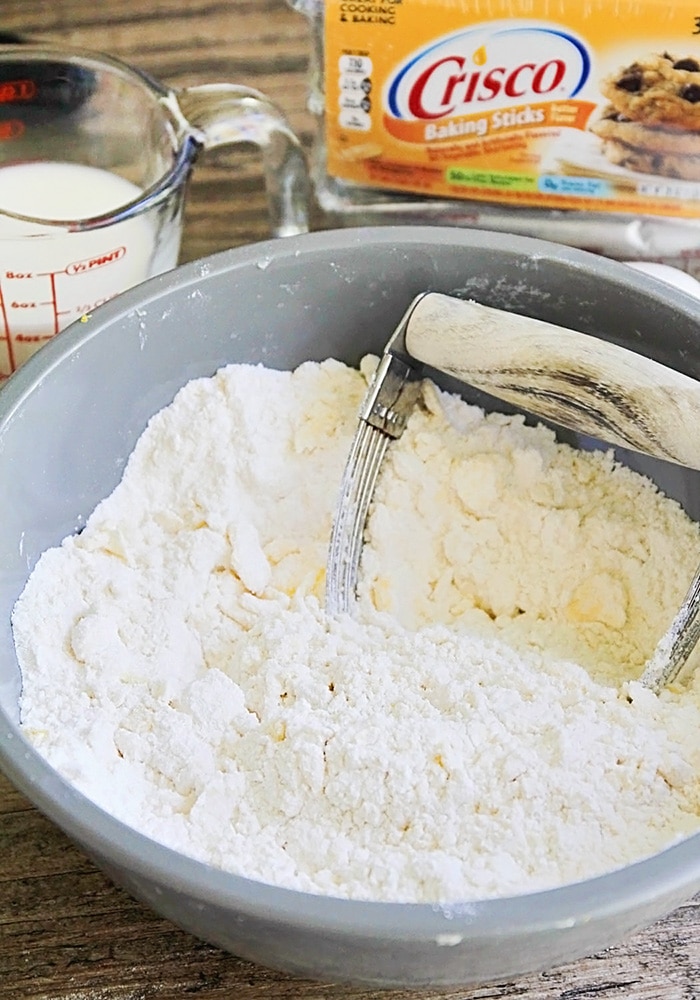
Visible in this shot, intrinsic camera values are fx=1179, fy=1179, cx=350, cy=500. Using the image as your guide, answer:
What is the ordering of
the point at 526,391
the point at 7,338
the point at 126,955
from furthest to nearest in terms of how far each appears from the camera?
the point at 7,338
the point at 526,391
the point at 126,955

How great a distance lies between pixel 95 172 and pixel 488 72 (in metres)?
0.31

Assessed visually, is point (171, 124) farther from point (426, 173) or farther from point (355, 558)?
point (355, 558)

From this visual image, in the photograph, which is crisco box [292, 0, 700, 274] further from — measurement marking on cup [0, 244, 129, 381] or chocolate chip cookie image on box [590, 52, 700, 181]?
measurement marking on cup [0, 244, 129, 381]

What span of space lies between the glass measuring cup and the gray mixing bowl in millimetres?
116

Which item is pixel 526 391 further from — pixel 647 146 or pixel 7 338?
pixel 7 338

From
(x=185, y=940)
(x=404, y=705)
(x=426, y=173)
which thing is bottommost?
(x=185, y=940)

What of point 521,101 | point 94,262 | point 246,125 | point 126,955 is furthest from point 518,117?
point 126,955

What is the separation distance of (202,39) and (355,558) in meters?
0.67

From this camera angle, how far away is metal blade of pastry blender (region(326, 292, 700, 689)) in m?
0.64

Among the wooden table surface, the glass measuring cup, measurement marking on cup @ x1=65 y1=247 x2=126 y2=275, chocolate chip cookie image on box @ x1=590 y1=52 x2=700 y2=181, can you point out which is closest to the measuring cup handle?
the glass measuring cup

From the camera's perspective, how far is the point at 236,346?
749 millimetres

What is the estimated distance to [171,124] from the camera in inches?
34.1

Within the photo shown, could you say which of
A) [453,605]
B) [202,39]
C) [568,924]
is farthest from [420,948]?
[202,39]

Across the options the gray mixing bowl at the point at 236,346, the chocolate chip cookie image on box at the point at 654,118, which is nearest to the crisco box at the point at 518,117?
the chocolate chip cookie image on box at the point at 654,118
